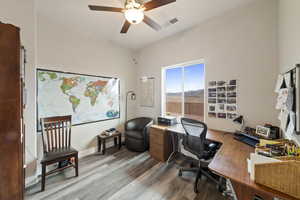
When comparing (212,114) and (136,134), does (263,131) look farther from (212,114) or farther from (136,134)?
(136,134)

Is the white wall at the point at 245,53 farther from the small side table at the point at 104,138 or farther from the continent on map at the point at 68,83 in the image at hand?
the continent on map at the point at 68,83

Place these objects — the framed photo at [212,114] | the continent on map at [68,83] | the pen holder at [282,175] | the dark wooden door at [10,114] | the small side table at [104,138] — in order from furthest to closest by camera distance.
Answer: the small side table at [104,138] < the continent on map at [68,83] < the framed photo at [212,114] < the dark wooden door at [10,114] < the pen holder at [282,175]

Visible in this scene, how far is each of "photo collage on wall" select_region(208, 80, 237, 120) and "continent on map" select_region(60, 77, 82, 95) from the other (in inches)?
114

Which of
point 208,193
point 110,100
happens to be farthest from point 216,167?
point 110,100

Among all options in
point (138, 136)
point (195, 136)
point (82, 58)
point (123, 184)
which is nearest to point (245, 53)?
point (195, 136)

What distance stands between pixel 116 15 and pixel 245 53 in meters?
2.40

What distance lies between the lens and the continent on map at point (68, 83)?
8.59ft

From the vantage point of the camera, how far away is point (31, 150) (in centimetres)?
200

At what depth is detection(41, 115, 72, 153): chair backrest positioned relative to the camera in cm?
221

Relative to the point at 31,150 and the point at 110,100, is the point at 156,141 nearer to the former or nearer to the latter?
the point at 110,100

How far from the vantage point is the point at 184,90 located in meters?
3.09

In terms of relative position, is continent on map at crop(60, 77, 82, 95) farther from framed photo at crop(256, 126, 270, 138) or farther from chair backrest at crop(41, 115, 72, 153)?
framed photo at crop(256, 126, 270, 138)

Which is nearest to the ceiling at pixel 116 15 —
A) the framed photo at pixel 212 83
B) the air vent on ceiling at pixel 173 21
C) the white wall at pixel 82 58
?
the air vent on ceiling at pixel 173 21

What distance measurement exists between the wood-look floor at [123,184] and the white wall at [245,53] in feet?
3.98
